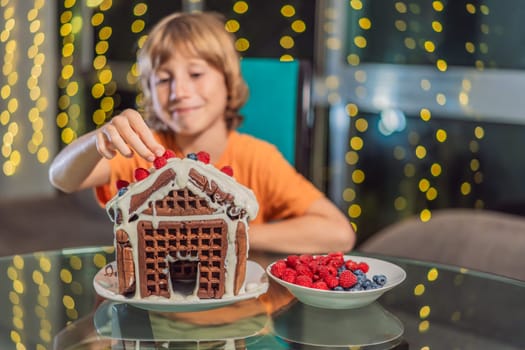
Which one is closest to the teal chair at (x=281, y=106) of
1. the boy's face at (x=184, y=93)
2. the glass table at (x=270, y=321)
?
the boy's face at (x=184, y=93)

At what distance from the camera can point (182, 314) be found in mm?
1014

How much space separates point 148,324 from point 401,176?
6.28 feet

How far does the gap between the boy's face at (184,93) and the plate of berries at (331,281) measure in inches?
21.5

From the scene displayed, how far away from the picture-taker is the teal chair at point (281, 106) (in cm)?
189

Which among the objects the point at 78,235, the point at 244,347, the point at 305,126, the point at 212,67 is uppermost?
the point at 212,67

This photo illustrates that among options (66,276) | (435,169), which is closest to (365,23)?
(435,169)

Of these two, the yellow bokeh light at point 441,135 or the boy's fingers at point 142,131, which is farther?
the yellow bokeh light at point 441,135

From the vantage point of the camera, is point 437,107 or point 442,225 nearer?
point 442,225

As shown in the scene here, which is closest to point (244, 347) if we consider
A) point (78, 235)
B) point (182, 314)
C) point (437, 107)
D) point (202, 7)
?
point (182, 314)

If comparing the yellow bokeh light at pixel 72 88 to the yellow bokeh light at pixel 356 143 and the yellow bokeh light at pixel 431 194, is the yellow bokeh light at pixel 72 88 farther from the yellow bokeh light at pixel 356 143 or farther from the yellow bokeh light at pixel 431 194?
the yellow bokeh light at pixel 431 194

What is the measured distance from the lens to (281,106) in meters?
1.90

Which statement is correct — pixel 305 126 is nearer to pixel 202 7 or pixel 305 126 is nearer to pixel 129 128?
pixel 129 128

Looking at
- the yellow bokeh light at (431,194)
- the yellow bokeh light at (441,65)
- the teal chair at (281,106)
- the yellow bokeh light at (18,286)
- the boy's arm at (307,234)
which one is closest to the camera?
the yellow bokeh light at (18,286)

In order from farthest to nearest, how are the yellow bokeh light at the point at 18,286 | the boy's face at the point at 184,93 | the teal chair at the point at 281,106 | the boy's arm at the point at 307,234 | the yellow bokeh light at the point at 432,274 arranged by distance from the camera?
1. the teal chair at the point at 281,106
2. the boy's face at the point at 184,93
3. the boy's arm at the point at 307,234
4. the yellow bokeh light at the point at 432,274
5. the yellow bokeh light at the point at 18,286
